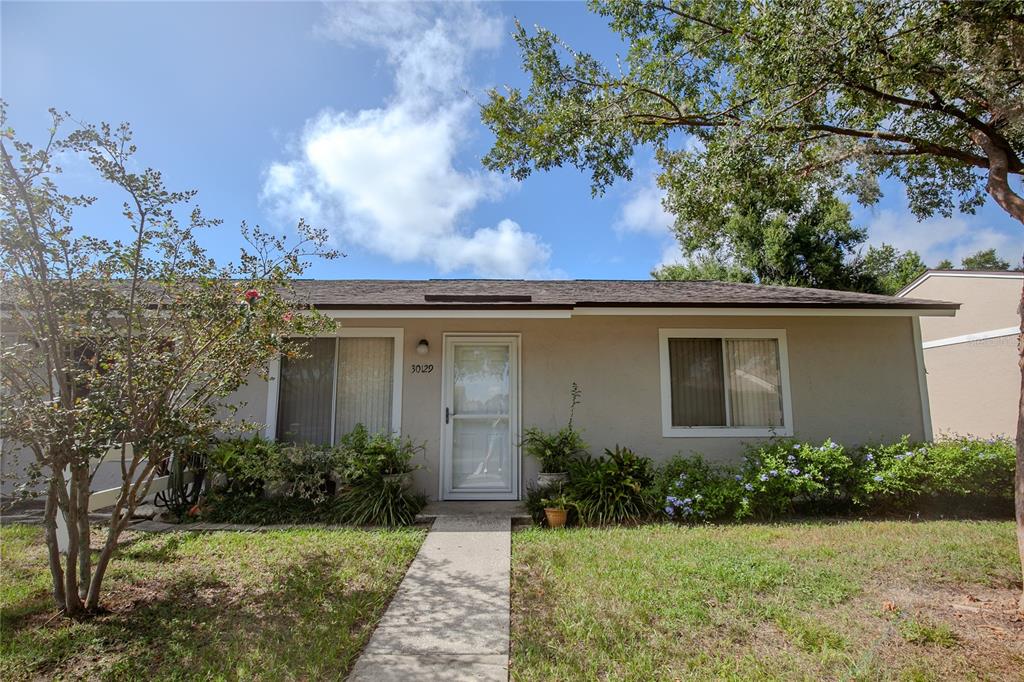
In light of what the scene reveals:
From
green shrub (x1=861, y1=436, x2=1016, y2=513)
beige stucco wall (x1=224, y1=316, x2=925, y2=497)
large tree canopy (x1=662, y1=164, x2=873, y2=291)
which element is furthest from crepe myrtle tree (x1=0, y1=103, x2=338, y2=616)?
large tree canopy (x1=662, y1=164, x2=873, y2=291)

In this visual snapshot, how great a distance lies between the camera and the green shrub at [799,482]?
6.03 metres

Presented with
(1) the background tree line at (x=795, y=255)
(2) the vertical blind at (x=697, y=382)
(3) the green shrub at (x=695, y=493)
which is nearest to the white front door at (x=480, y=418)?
(3) the green shrub at (x=695, y=493)

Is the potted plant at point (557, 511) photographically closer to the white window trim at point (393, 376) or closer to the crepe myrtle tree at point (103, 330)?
the white window trim at point (393, 376)

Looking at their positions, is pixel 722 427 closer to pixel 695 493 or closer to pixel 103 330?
pixel 695 493

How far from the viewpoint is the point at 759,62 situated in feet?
14.5

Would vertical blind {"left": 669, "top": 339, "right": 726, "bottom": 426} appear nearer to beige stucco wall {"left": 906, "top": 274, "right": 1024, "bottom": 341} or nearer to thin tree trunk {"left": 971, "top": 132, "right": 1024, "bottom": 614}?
thin tree trunk {"left": 971, "top": 132, "right": 1024, "bottom": 614}

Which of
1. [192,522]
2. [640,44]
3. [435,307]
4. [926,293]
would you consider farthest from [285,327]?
[926,293]

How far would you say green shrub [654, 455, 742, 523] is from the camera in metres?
5.91

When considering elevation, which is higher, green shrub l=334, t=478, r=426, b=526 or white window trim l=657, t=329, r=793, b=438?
white window trim l=657, t=329, r=793, b=438

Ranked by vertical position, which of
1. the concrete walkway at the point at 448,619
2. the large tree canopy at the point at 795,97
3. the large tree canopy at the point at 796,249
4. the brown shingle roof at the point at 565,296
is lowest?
the concrete walkway at the point at 448,619

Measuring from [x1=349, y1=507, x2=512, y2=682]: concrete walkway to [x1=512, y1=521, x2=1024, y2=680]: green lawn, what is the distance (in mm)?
154

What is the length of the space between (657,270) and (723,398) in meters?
21.6

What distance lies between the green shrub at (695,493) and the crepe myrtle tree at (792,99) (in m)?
2.70

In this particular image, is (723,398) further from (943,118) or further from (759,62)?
(759,62)
